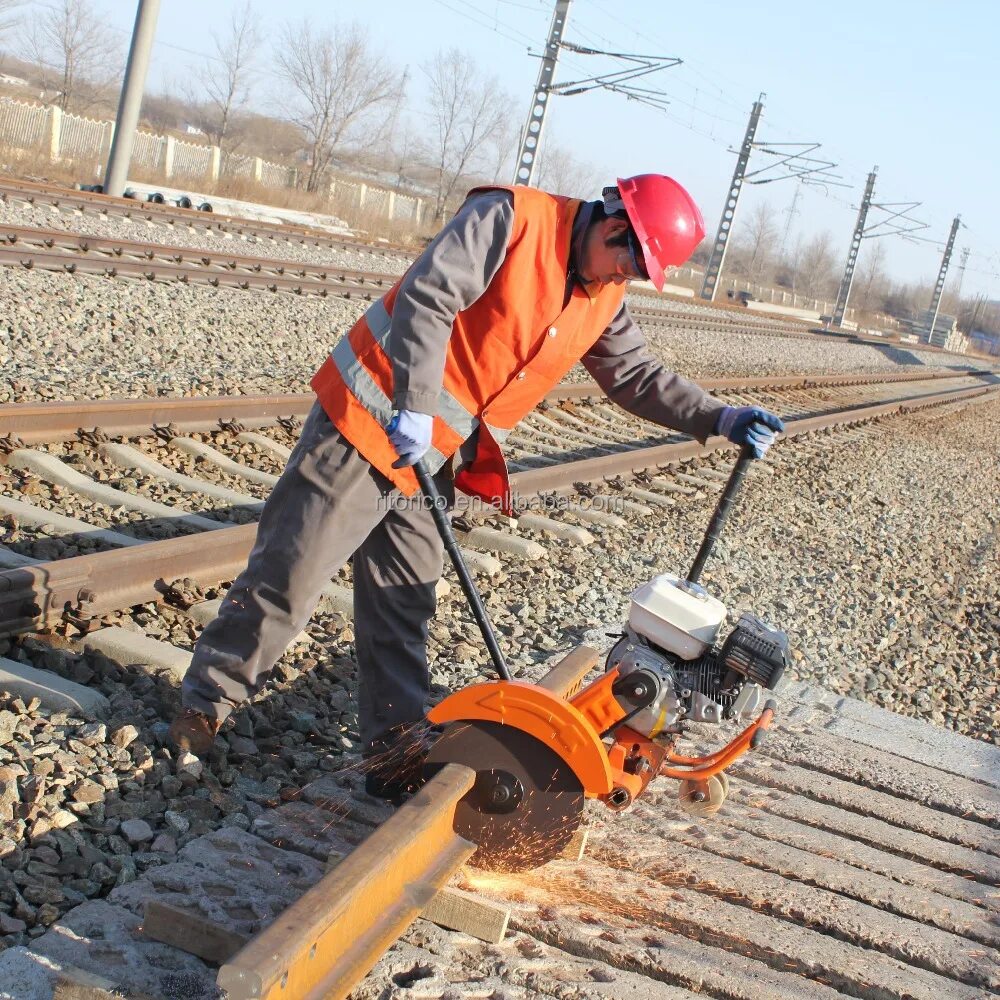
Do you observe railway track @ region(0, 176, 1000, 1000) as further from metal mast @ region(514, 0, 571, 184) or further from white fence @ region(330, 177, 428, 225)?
white fence @ region(330, 177, 428, 225)

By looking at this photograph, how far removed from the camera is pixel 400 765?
3422mm

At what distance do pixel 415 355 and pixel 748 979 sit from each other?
5.62 feet

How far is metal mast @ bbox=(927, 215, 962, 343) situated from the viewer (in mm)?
74125

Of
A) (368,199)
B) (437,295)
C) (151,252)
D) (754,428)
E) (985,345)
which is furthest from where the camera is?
(985,345)

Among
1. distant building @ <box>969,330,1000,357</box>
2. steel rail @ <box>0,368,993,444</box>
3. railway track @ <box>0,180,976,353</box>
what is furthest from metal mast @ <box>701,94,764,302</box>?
distant building @ <box>969,330,1000,357</box>

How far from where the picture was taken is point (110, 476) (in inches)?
233

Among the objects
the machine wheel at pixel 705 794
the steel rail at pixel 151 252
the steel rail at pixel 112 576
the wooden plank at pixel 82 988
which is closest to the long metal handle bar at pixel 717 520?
the machine wheel at pixel 705 794

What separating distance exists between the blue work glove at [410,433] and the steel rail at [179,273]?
27.0ft

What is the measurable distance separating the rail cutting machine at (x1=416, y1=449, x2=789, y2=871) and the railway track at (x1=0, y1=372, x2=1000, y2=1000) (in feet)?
0.41

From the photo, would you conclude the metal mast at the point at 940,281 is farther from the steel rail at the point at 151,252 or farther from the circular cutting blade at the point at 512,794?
the circular cutting blade at the point at 512,794

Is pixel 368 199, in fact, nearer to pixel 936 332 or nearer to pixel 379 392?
pixel 379 392

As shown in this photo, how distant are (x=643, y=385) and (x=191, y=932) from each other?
2225 mm

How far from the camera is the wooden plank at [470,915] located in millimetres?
2801

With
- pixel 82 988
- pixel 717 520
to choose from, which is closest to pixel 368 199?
pixel 717 520
